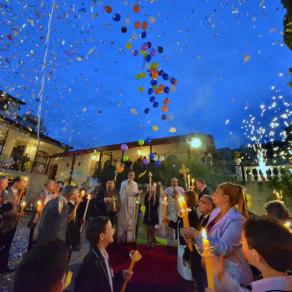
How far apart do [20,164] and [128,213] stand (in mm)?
16729

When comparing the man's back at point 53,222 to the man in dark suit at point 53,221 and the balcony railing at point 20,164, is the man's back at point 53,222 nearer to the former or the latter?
the man in dark suit at point 53,221

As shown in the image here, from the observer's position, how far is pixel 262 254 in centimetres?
129

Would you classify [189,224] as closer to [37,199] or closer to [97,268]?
[97,268]

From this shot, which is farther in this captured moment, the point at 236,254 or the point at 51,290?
the point at 236,254

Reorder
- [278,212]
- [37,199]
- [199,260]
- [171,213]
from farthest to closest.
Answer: [171,213]
[37,199]
[199,260]
[278,212]

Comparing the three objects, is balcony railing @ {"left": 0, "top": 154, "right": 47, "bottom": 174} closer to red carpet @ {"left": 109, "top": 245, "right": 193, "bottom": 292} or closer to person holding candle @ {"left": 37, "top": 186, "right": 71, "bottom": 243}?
red carpet @ {"left": 109, "top": 245, "right": 193, "bottom": 292}

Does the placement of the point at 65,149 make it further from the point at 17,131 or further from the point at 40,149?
the point at 17,131

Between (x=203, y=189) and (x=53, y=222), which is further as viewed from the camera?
(x=203, y=189)

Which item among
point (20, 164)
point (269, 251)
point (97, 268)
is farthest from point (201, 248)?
point (20, 164)

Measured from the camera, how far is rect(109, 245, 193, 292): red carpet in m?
4.01

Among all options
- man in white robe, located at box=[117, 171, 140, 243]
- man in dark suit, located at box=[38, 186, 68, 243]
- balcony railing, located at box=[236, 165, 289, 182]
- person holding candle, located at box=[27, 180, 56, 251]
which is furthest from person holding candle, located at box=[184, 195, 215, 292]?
balcony railing, located at box=[236, 165, 289, 182]

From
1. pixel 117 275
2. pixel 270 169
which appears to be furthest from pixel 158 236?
pixel 117 275

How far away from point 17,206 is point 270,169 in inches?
418

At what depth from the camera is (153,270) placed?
16.1ft
